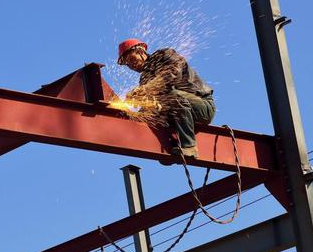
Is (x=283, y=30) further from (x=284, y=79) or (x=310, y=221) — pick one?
(x=310, y=221)

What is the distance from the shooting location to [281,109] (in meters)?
10.8

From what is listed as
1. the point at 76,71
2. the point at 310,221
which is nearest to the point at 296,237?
the point at 310,221

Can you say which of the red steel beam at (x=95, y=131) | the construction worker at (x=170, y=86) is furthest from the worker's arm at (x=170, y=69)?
the red steel beam at (x=95, y=131)

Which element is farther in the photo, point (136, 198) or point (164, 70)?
point (136, 198)

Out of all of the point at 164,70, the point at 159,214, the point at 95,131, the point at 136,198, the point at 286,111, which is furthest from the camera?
the point at 136,198

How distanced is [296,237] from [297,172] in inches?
27.1

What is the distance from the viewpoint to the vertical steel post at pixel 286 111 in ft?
34.0

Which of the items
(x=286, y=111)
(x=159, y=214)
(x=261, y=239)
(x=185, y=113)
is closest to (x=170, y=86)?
(x=185, y=113)

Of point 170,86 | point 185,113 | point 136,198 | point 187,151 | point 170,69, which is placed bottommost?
point 187,151

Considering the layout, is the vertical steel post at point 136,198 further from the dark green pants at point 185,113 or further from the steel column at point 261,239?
the dark green pants at point 185,113

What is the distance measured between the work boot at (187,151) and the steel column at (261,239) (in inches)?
77.9

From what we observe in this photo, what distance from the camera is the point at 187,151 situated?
952 centimetres

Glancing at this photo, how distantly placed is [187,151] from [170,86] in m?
0.65

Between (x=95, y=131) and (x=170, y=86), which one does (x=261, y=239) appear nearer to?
(x=170, y=86)
